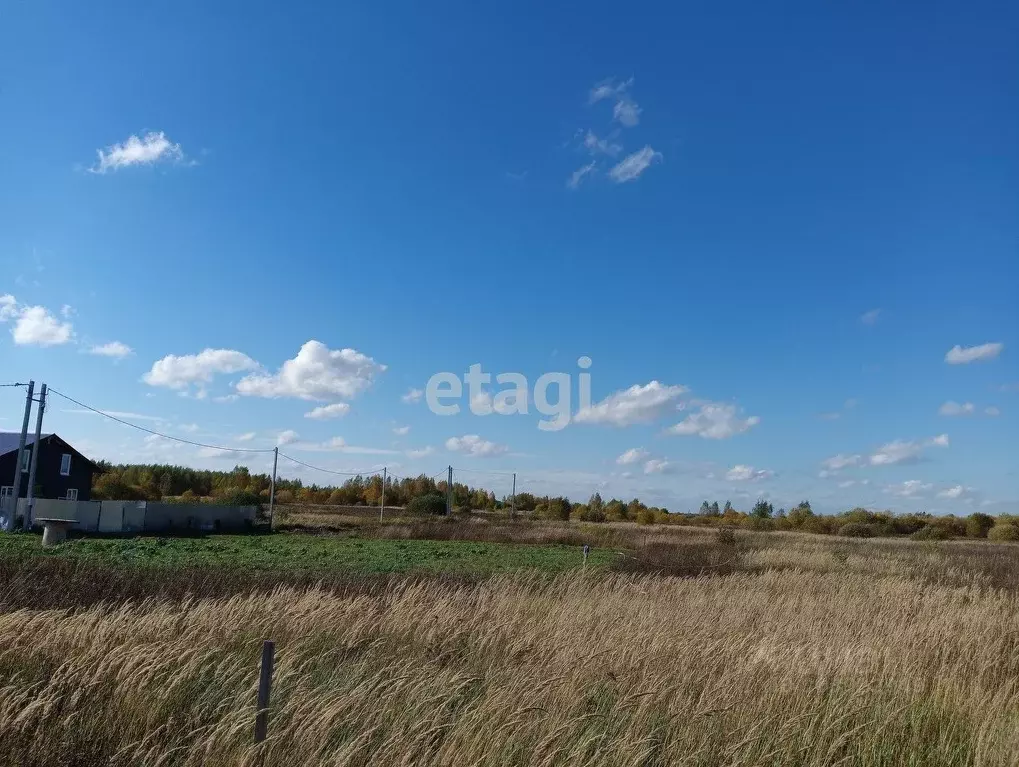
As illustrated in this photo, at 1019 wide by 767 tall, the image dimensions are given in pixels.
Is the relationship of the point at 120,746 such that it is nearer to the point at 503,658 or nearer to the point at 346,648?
the point at 346,648

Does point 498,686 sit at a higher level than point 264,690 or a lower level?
lower

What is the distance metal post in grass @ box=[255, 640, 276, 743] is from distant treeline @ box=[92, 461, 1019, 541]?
58.3m

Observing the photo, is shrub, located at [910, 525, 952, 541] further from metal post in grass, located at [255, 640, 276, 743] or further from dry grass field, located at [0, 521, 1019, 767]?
metal post in grass, located at [255, 640, 276, 743]

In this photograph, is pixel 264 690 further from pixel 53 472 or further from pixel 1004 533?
pixel 1004 533

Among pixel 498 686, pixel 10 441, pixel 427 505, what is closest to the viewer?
pixel 498 686

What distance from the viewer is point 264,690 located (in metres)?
4.14

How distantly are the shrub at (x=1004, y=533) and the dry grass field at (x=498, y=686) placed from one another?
202 feet

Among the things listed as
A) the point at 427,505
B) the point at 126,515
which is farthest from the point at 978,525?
the point at 126,515

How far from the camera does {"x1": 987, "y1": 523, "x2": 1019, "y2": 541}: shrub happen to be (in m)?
59.4

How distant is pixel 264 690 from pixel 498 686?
6.98 ft

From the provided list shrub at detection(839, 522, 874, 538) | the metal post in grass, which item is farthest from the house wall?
shrub at detection(839, 522, 874, 538)

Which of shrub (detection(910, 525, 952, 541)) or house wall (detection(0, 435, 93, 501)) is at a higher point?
house wall (detection(0, 435, 93, 501))

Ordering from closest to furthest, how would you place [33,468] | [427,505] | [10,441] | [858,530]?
1. [33,468]
2. [10,441]
3. [858,530]
4. [427,505]

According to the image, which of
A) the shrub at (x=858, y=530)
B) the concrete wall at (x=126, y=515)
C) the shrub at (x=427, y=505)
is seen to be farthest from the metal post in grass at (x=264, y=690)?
the shrub at (x=858, y=530)
